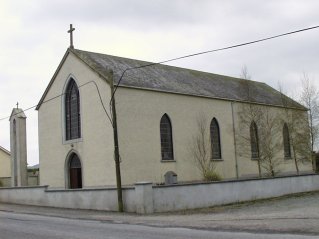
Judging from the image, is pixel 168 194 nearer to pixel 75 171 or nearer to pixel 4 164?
pixel 75 171

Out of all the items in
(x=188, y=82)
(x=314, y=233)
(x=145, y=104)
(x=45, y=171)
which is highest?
(x=188, y=82)

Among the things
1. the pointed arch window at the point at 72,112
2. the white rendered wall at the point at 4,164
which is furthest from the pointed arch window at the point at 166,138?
the white rendered wall at the point at 4,164

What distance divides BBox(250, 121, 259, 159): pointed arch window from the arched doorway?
14168 millimetres

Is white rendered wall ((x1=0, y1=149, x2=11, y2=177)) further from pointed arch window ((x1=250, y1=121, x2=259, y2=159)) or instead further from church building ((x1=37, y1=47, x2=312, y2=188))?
pointed arch window ((x1=250, y1=121, x2=259, y2=159))

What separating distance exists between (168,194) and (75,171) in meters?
12.3

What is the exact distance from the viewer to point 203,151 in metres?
33.3

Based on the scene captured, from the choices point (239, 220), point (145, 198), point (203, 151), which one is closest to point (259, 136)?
point (203, 151)

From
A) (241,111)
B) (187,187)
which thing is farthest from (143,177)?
(241,111)

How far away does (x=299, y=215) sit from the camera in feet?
54.0

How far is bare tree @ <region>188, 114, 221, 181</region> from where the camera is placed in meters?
32.8

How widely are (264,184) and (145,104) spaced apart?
9.11 m

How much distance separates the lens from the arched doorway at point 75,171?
105 feet

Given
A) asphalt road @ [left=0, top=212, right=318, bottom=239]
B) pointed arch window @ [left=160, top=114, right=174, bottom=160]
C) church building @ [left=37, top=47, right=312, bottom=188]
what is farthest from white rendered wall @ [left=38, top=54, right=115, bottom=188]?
asphalt road @ [left=0, top=212, right=318, bottom=239]

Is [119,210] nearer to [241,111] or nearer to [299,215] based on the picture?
[299,215]
